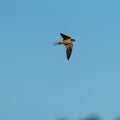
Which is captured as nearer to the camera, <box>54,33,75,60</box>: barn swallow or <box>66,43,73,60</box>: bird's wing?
<box>54,33,75,60</box>: barn swallow

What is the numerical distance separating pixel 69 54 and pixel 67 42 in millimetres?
1077

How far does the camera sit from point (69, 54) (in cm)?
3759

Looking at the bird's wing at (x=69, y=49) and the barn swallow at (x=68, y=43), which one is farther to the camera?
the bird's wing at (x=69, y=49)

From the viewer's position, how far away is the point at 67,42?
124ft

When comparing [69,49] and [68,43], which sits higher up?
[68,43]
